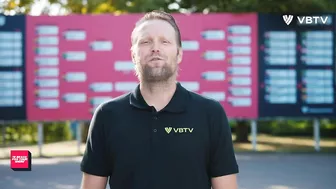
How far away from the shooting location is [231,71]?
517 inches

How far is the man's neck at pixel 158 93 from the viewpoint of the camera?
2379 mm

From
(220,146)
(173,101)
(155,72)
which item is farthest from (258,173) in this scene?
(155,72)

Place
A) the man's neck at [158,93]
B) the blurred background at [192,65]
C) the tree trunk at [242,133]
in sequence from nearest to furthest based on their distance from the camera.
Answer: the man's neck at [158,93], the blurred background at [192,65], the tree trunk at [242,133]

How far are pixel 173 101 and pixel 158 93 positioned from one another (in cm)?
9

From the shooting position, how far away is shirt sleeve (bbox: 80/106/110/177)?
7.83 feet

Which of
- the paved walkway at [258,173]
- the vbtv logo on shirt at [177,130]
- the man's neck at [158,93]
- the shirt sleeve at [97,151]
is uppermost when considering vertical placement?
the man's neck at [158,93]

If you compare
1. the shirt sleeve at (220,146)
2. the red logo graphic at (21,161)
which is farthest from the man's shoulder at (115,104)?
the red logo graphic at (21,161)

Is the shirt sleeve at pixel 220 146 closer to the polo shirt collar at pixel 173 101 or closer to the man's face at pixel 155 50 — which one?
the polo shirt collar at pixel 173 101

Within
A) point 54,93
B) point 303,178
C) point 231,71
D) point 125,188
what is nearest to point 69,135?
point 54,93

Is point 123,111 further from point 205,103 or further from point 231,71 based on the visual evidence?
point 231,71

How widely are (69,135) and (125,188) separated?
704 inches

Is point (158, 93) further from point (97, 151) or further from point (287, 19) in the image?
point (287, 19)

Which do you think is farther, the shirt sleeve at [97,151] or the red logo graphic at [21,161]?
the red logo graphic at [21,161]

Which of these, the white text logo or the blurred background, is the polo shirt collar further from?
the white text logo
